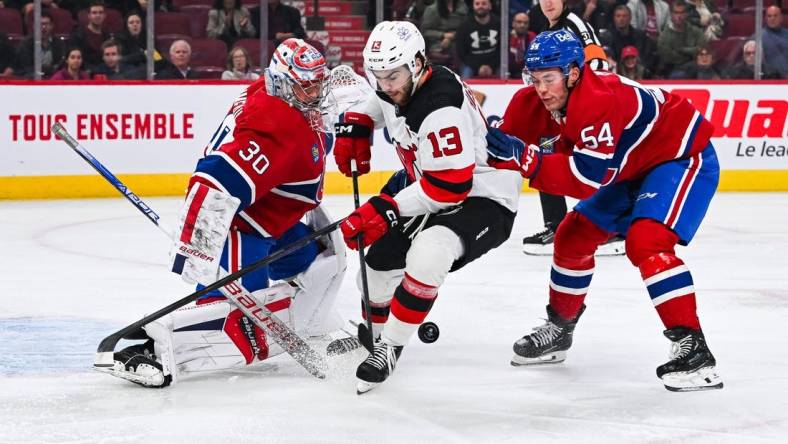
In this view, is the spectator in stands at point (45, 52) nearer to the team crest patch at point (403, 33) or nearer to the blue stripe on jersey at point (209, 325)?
the blue stripe on jersey at point (209, 325)

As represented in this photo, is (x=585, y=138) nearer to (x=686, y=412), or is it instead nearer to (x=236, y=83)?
(x=686, y=412)

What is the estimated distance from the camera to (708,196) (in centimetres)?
336

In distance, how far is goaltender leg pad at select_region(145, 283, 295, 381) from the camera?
3373mm

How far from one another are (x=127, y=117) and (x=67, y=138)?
385cm

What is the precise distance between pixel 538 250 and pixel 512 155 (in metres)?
2.56

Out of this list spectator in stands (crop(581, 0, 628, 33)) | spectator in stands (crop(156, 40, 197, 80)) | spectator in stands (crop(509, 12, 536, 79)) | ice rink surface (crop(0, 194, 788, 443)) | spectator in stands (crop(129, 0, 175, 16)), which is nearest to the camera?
ice rink surface (crop(0, 194, 788, 443))

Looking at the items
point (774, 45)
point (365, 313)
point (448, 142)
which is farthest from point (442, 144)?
point (774, 45)

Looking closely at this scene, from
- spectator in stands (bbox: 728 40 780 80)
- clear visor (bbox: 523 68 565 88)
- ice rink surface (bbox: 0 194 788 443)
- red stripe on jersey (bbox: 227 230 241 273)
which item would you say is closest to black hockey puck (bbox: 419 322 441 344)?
ice rink surface (bbox: 0 194 788 443)

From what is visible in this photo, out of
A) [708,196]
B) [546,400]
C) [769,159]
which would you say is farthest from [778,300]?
[769,159]

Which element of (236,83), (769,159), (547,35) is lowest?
(769,159)

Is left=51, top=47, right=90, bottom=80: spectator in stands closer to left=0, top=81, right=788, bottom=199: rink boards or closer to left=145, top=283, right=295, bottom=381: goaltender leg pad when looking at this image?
left=0, top=81, right=788, bottom=199: rink boards

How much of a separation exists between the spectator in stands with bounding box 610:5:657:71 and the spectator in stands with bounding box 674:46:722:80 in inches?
9.1

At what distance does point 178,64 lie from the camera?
7.60 meters

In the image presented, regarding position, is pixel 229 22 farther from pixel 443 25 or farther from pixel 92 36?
→ pixel 443 25
